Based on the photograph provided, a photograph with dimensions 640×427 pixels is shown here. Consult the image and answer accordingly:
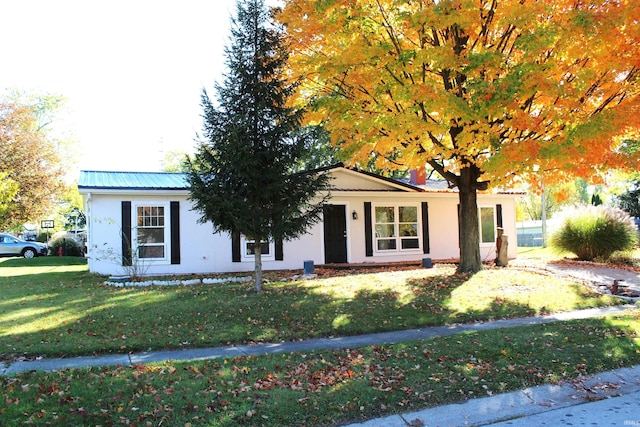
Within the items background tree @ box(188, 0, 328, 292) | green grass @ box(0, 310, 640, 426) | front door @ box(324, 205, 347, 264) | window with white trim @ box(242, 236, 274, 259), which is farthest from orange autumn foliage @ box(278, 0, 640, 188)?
window with white trim @ box(242, 236, 274, 259)

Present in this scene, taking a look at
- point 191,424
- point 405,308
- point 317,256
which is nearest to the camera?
point 191,424

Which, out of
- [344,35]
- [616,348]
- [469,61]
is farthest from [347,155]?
[616,348]

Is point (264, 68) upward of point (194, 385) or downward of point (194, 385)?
upward

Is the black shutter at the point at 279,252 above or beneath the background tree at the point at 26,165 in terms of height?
beneath

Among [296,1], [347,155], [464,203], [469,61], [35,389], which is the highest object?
[296,1]

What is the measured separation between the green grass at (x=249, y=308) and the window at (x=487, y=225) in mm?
7009

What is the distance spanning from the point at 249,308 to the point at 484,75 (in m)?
6.96

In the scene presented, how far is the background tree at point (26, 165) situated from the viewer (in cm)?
3061

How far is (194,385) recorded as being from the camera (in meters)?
4.98

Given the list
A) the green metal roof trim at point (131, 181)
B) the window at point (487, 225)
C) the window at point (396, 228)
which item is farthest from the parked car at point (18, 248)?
the window at point (487, 225)

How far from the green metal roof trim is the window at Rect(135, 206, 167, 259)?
768mm

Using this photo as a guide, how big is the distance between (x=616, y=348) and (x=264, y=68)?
8.06 metres

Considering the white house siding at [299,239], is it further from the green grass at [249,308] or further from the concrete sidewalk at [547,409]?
the concrete sidewalk at [547,409]

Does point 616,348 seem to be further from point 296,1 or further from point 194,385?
point 296,1
